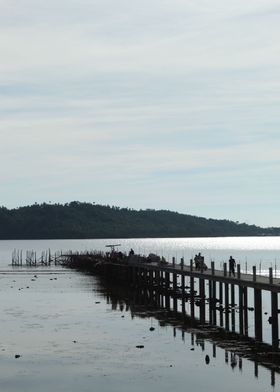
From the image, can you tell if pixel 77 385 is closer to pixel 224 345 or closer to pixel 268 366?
pixel 268 366

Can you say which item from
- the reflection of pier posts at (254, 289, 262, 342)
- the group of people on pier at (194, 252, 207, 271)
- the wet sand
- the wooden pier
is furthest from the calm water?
the group of people on pier at (194, 252, 207, 271)

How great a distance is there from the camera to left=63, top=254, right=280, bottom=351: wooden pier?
151ft

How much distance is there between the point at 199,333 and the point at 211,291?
41.6 feet

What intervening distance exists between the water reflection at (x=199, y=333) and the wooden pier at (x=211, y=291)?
797mm

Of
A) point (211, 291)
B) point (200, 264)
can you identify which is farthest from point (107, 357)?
point (200, 264)

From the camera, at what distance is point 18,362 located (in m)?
38.8

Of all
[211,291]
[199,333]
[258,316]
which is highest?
[211,291]

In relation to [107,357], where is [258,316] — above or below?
above

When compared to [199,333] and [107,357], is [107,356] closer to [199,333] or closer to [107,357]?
[107,357]

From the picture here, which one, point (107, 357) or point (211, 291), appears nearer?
point (107, 357)

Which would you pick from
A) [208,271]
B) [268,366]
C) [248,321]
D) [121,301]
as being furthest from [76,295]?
[268,366]

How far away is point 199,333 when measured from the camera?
47656 millimetres

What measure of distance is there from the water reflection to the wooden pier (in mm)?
797

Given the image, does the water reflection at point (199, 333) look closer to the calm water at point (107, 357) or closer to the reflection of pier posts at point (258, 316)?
the calm water at point (107, 357)
